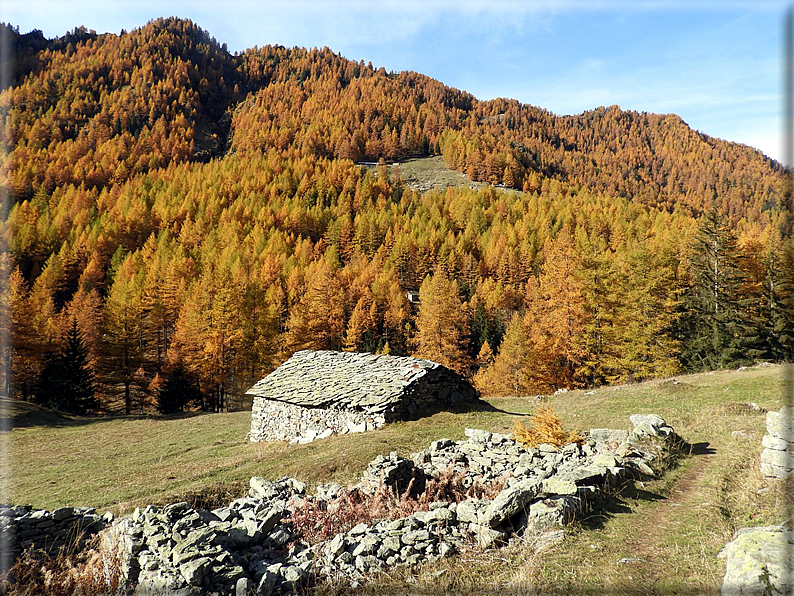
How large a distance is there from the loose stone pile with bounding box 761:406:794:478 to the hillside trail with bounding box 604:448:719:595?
1282mm

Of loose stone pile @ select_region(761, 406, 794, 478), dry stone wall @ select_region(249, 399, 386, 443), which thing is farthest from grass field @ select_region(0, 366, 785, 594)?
dry stone wall @ select_region(249, 399, 386, 443)

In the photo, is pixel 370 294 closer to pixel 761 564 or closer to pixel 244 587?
pixel 244 587

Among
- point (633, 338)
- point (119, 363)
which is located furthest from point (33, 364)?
point (633, 338)

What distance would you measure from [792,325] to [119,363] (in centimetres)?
6587

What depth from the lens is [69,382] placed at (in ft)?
132

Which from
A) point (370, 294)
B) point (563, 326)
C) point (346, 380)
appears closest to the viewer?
point (346, 380)

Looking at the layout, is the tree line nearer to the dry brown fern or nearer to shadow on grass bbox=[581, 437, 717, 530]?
the dry brown fern

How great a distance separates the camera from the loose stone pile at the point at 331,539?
707cm

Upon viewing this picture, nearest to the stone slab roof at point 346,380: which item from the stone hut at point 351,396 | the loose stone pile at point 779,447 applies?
the stone hut at point 351,396

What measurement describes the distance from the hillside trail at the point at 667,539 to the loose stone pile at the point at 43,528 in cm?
1128

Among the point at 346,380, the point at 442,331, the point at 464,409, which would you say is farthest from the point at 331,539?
the point at 442,331

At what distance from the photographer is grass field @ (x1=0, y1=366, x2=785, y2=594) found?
648cm

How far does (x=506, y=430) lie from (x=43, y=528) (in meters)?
15.5

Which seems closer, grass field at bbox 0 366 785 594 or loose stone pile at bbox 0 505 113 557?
grass field at bbox 0 366 785 594
